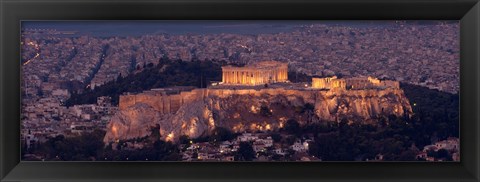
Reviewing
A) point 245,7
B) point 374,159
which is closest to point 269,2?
point 245,7

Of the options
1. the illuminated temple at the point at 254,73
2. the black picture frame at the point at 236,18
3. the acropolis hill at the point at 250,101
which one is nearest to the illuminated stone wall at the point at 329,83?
the acropolis hill at the point at 250,101

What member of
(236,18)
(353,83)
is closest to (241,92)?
(236,18)

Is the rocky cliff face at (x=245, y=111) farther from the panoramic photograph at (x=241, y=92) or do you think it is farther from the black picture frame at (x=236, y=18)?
the black picture frame at (x=236, y=18)

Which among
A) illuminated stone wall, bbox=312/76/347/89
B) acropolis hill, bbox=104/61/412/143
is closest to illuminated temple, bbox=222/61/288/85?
acropolis hill, bbox=104/61/412/143

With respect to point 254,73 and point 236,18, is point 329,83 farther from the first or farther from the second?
point 236,18

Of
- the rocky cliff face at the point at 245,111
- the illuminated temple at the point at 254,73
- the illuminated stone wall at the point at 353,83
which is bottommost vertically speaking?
the rocky cliff face at the point at 245,111

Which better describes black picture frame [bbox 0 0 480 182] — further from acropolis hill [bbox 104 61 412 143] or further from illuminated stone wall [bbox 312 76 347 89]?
illuminated stone wall [bbox 312 76 347 89]

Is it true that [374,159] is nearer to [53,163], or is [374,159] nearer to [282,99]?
[282,99]
